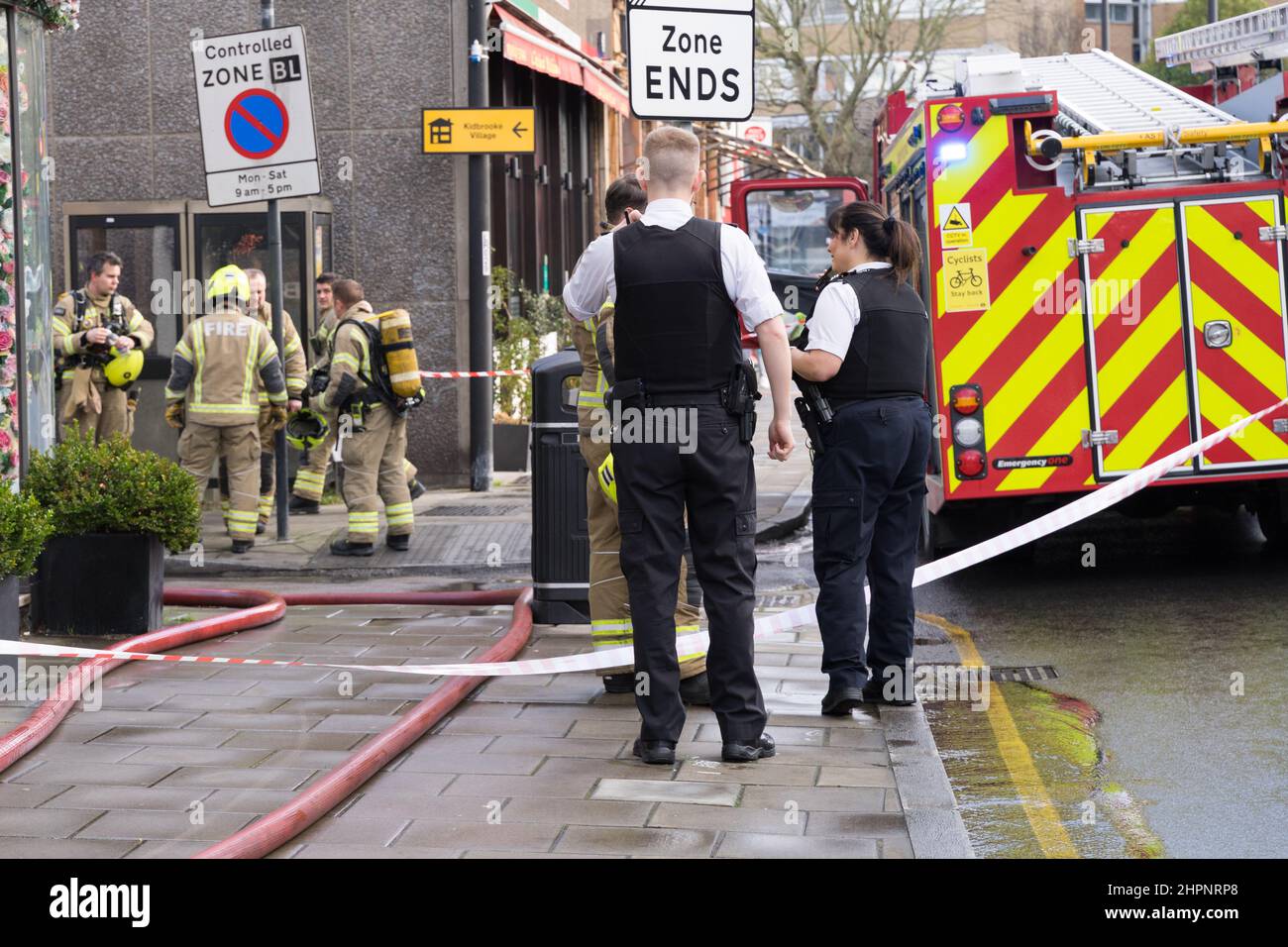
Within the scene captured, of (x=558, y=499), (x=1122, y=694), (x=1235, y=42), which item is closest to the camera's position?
(x=1122, y=694)

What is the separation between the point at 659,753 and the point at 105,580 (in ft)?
10.8

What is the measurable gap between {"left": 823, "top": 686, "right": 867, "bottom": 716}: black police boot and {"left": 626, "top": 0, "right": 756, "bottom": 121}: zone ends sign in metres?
4.08

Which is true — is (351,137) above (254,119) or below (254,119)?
above

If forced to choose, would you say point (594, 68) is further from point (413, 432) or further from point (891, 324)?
point (891, 324)

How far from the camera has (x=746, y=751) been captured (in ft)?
18.7

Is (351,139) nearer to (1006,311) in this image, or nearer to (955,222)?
(955,222)

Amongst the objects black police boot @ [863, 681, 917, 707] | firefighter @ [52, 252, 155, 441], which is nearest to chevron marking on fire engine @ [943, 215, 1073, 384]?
black police boot @ [863, 681, 917, 707]

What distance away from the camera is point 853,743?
601cm

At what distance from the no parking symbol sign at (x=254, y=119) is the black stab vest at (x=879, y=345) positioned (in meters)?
5.09

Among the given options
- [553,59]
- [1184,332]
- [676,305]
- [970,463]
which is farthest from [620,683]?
[553,59]

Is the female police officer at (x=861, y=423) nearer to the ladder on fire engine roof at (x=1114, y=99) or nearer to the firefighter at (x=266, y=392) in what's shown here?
the ladder on fire engine roof at (x=1114, y=99)

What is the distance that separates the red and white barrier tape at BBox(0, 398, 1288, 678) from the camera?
6395 mm

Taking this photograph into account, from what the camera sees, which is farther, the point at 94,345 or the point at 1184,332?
the point at 94,345

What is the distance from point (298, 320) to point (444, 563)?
14.1 ft
